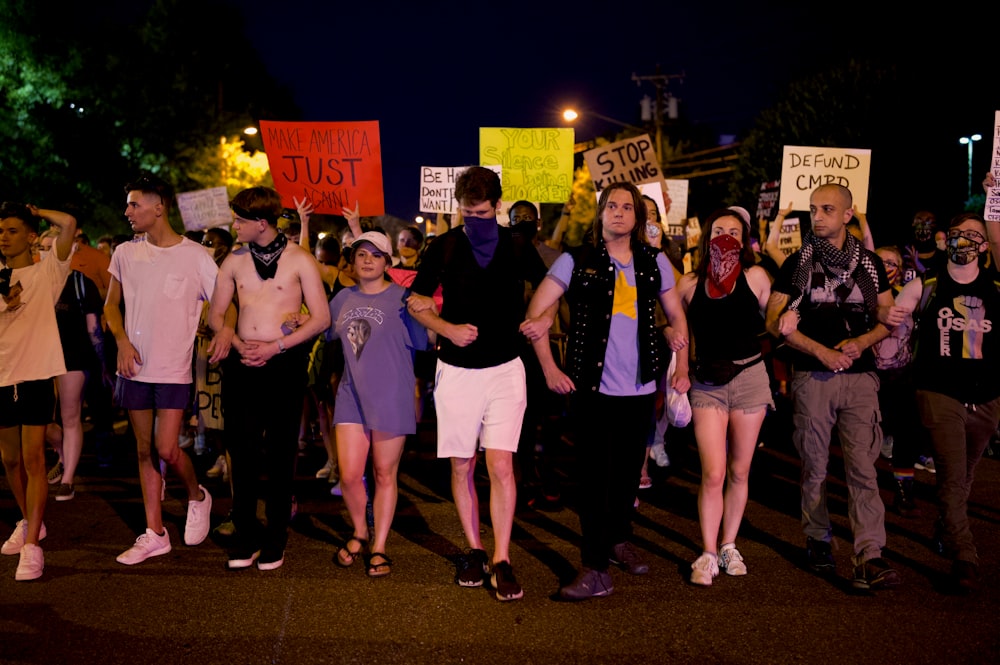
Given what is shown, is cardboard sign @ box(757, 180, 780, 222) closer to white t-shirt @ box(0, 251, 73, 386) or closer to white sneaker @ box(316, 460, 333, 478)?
white sneaker @ box(316, 460, 333, 478)

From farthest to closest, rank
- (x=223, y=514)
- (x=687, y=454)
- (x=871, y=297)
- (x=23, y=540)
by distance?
(x=687, y=454), (x=223, y=514), (x=23, y=540), (x=871, y=297)

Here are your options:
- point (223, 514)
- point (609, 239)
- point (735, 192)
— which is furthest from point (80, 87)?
point (609, 239)

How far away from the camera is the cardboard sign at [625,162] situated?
10438 millimetres

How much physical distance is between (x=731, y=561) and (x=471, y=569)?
1.60 metres

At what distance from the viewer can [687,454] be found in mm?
9258

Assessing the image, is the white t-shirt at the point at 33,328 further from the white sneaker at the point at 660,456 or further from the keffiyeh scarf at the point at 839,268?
the white sneaker at the point at 660,456

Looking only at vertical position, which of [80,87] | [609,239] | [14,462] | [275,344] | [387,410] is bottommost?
[14,462]

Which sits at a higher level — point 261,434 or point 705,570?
point 261,434

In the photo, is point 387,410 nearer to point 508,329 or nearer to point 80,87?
point 508,329

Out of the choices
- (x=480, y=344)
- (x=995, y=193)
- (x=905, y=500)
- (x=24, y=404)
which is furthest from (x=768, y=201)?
(x=24, y=404)

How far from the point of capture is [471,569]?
513 centimetres

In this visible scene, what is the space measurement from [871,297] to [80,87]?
36266 millimetres

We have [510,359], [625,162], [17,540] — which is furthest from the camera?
[625,162]

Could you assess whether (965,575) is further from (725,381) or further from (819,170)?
(819,170)
